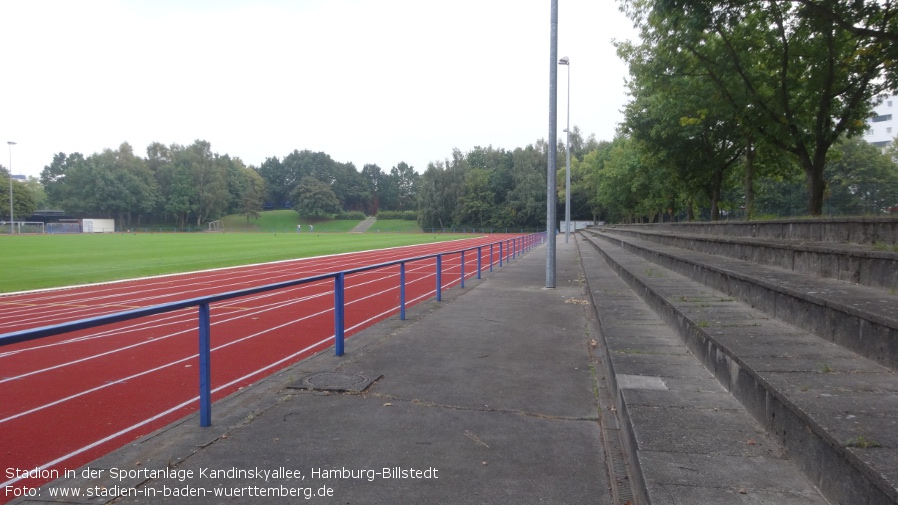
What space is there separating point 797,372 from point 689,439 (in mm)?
774

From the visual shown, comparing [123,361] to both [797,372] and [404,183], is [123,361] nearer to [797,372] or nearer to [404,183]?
[797,372]

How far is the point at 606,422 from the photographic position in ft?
13.6

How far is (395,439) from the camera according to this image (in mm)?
3760

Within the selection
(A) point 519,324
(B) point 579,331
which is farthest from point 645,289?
(A) point 519,324

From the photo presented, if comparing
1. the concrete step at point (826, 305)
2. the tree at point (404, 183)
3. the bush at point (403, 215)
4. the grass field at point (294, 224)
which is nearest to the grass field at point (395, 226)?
the grass field at point (294, 224)

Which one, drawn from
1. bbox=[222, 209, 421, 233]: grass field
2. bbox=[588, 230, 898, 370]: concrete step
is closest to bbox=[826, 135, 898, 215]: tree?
bbox=[588, 230, 898, 370]: concrete step

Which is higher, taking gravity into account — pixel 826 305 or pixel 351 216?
pixel 351 216

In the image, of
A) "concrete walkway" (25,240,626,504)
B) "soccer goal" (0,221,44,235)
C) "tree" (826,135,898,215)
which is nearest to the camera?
"concrete walkway" (25,240,626,504)

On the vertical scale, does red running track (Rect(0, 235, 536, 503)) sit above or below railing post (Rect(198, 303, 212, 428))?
below

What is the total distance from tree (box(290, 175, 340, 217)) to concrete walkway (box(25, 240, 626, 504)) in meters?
104

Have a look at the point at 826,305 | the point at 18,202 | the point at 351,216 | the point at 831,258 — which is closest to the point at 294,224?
the point at 351,216

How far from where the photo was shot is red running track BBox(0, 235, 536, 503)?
414 centimetres

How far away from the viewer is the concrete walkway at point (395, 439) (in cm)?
308

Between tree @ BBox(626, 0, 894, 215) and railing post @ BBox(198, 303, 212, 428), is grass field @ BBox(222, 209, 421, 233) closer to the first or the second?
tree @ BBox(626, 0, 894, 215)
